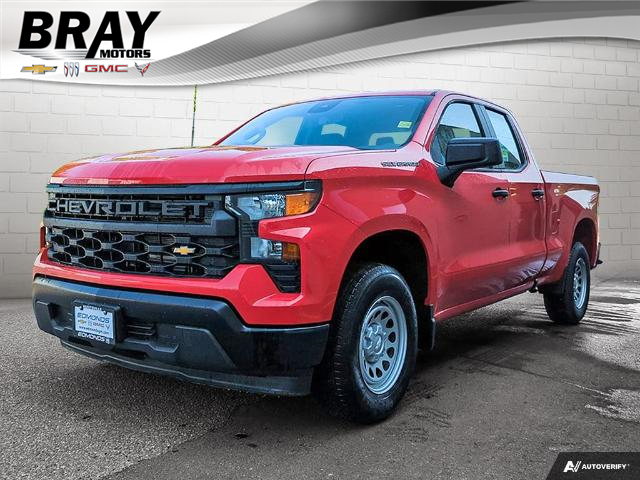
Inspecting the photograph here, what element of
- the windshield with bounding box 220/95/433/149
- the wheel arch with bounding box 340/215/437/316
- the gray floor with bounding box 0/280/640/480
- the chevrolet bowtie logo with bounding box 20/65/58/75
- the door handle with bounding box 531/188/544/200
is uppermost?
the chevrolet bowtie logo with bounding box 20/65/58/75

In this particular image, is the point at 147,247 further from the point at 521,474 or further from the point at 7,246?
the point at 7,246

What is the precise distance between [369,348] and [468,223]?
120cm

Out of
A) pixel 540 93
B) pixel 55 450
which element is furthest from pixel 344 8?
pixel 55 450

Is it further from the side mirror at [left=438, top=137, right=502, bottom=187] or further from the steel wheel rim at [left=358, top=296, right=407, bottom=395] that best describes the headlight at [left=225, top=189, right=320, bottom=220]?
the side mirror at [left=438, top=137, right=502, bottom=187]

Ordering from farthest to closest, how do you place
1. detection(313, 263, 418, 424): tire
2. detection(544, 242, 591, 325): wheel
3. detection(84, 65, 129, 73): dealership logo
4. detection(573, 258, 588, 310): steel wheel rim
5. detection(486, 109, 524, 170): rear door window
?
detection(84, 65, 129, 73): dealership logo < detection(573, 258, 588, 310): steel wheel rim < detection(544, 242, 591, 325): wheel < detection(486, 109, 524, 170): rear door window < detection(313, 263, 418, 424): tire

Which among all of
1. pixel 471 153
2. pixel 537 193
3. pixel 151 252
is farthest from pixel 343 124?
pixel 537 193

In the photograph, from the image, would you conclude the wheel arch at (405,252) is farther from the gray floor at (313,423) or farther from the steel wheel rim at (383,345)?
the gray floor at (313,423)

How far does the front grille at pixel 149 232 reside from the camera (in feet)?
9.90

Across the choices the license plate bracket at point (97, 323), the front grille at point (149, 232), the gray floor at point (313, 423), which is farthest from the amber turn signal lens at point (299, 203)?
the gray floor at point (313, 423)

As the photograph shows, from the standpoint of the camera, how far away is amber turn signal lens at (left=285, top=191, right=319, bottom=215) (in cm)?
300

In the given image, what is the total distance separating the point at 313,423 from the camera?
11.5 ft

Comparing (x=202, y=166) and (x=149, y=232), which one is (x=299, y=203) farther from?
(x=149, y=232)

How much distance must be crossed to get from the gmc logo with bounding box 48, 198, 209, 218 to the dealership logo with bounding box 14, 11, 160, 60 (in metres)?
5.71

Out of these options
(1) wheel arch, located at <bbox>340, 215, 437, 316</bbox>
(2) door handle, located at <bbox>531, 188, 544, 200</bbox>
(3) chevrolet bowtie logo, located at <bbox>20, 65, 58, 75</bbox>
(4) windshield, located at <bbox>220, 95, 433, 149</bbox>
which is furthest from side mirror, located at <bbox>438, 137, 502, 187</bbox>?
(3) chevrolet bowtie logo, located at <bbox>20, 65, 58, 75</bbox>
